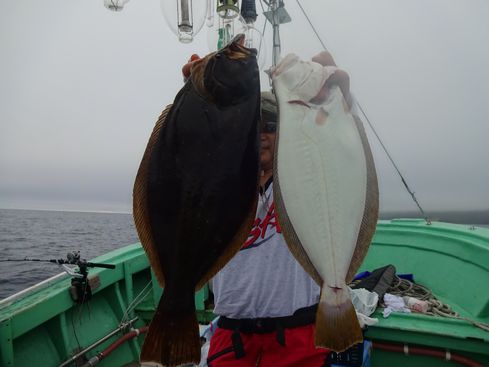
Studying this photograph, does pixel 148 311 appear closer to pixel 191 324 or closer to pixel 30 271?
pixel 191 324

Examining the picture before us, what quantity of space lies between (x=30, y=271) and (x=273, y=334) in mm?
18526

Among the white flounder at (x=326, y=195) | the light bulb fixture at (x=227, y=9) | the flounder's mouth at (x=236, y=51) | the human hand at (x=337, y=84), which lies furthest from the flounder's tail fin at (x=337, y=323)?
the light bulb fixture at (x=227, y=9)

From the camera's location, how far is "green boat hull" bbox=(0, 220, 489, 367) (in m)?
3.04

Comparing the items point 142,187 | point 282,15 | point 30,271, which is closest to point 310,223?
point 142,187

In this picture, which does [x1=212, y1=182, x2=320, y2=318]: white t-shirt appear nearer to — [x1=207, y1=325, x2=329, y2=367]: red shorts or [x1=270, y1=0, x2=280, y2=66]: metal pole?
[x1=207, y1=325, x2=329, y2=367]: red shorts

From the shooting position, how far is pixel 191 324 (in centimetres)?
149

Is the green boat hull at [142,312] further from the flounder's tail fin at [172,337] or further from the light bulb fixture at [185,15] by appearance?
the light bulb fixture at [185,15]

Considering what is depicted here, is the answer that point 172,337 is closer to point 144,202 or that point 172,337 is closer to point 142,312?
point 144,202

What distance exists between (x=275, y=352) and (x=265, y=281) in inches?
16.6

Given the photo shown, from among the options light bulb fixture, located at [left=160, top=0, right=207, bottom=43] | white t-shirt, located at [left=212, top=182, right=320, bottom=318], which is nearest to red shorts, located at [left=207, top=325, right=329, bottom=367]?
white t-shirt, located at [left=212, top=182, right=320, bottom=318]

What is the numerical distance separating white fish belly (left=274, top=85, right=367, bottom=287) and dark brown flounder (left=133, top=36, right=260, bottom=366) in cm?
16

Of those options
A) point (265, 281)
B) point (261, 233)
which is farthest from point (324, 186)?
point (265, 281)

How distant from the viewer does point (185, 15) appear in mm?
3232

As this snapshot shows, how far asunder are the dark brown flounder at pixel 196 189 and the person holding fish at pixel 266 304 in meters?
0.48
